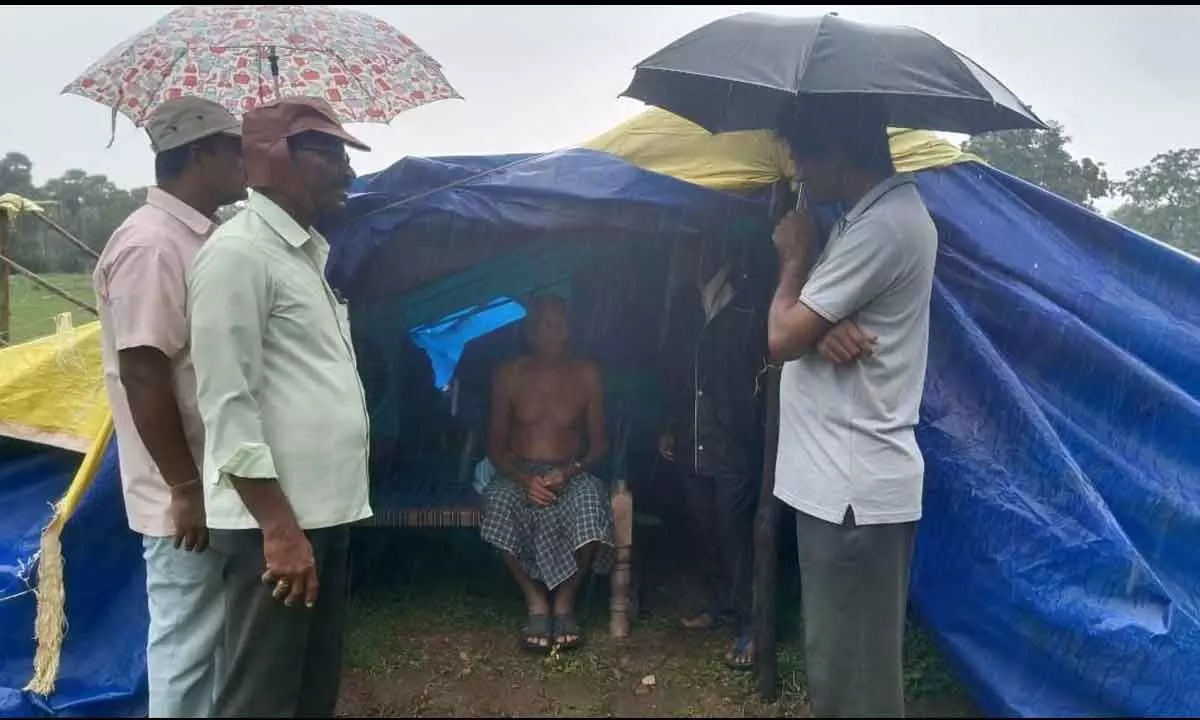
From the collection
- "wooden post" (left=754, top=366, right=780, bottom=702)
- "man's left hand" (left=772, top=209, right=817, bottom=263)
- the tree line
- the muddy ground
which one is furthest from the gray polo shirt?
the tree line

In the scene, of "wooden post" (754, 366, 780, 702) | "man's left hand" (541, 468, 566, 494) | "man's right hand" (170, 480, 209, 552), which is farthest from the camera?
"man's left hand" (541, 468, 566, 494)

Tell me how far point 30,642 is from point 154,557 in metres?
1.31

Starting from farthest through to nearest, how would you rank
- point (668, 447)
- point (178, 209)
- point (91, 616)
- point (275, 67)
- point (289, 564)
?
point (668, 447)
point (275, 67)
point (91, 616)
point (178, 209)
point (289, 564)

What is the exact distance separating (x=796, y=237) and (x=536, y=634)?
2.29 metres

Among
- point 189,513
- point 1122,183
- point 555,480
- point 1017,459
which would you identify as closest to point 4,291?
point 555,480

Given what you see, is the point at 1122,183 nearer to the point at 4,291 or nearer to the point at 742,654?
the point at 742,654

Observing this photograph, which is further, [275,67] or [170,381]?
[275,67]

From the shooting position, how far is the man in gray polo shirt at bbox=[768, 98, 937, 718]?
2.27 metres

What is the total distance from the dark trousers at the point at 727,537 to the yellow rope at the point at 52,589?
94.9 inches

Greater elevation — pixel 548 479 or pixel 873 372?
pixel 873 372

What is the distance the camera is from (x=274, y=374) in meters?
2.11

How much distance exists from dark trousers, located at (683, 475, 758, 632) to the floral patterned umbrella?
211 centimetres

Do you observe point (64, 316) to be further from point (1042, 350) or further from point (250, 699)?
point (1042, 350)

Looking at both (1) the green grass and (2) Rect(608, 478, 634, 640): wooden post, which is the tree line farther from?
(2) Rect(608, 478, 634, 640): wooden post
